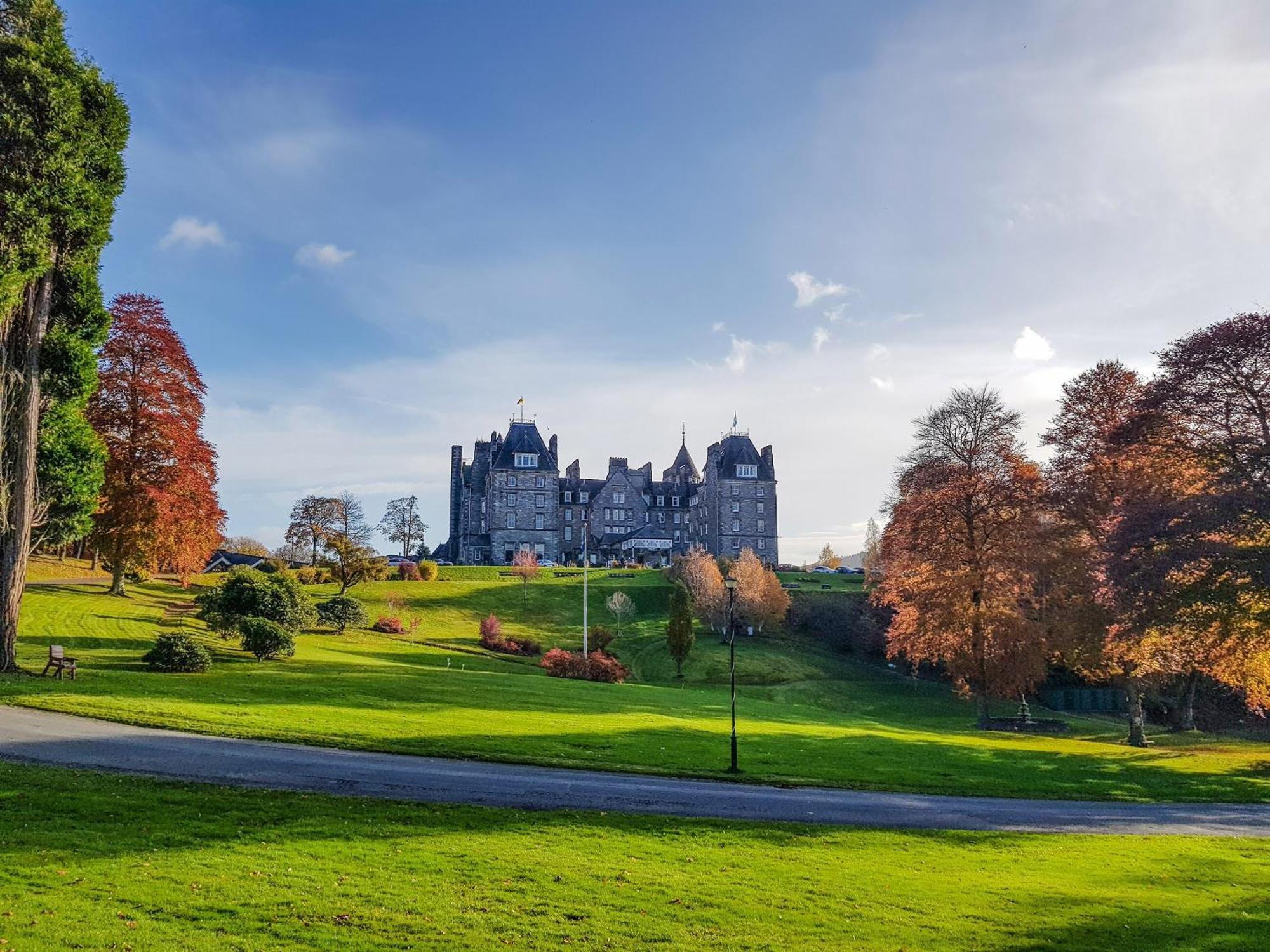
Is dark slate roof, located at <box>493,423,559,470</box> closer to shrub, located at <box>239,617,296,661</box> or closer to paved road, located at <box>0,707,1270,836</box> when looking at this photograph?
shrub, located at <box>239,617,296,661</box>

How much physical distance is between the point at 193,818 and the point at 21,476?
19.9m

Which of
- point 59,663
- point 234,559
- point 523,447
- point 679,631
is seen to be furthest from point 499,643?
point 234,559

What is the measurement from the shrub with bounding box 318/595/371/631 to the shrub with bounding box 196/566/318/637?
11726 mm

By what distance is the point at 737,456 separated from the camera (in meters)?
109

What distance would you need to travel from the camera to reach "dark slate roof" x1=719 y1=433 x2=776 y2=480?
10812 cm

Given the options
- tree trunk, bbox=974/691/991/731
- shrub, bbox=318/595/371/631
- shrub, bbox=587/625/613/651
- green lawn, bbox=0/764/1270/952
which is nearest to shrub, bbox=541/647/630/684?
shrub, bbox=587/625/613/651

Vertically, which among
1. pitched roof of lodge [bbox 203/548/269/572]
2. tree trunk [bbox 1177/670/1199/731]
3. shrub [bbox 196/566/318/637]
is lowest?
tree trunk [bbox 1177/670/1199/731]

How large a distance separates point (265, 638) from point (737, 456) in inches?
3217

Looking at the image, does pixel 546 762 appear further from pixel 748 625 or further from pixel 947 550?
pixel 748 625

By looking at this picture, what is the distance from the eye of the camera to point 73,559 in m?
67.6

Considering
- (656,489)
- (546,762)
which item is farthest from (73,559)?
(656,489)

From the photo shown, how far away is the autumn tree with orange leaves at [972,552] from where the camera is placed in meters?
39.1

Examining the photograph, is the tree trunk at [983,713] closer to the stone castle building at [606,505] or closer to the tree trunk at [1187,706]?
the tree trunk at [1187,706]

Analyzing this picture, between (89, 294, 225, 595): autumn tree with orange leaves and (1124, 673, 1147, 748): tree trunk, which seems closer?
(1124, 673, 1147, 748): tree trunk
